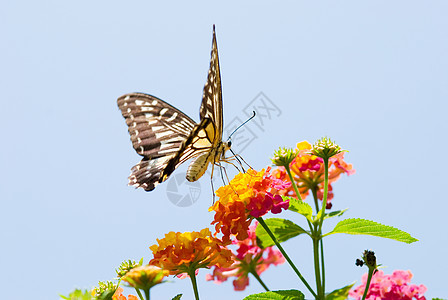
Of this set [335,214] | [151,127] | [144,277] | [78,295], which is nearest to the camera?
[78,295]

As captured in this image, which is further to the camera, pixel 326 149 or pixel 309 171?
pixel 309 171

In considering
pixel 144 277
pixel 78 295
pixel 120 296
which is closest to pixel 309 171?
pixel 120 296

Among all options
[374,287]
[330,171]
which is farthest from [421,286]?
[330,171]

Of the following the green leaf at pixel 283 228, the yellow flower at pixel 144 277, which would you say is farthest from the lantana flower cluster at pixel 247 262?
the yellow flower at pixel 144 277

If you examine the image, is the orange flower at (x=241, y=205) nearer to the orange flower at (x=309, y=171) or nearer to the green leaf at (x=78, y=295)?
the orange flower at (x=309, y=171)

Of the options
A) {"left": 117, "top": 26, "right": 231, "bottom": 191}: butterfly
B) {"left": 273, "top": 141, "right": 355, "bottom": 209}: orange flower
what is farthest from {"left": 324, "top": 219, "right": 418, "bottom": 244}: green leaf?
{"left": 117, "top": 26, "right": 231, "bottom": 191}: butterfly

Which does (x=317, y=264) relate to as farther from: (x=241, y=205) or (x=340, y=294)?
(x=241, y=205)
